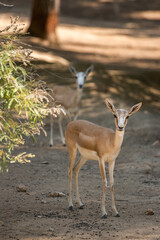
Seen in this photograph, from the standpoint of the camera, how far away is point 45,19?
63.9 feet

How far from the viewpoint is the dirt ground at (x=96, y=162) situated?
23.1ft

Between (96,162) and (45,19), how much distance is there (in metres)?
9.92

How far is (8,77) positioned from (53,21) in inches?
553

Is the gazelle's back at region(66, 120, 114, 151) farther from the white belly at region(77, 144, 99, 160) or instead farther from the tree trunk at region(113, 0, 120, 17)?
the tree trunk at region(113, 0, 120, 17)

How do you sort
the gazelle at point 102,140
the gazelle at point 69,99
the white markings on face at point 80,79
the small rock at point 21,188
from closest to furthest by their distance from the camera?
the gazelle at point 102,140 → the small rock at point 21,188 → the gazelle at point 69,99 → the white markings on face at point 80,79

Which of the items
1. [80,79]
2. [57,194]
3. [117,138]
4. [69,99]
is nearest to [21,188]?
[57,194]

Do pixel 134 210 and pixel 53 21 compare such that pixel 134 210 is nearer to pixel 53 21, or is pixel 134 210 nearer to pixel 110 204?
pixel 110 204

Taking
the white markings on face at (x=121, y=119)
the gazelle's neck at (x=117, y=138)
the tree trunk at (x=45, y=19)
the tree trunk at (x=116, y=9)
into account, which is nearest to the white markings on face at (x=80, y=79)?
the gazelle's neck at (x=117, y=138)

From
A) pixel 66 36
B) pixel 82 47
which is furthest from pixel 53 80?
pixel 66 36

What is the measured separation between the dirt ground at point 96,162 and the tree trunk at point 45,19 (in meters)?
0.61

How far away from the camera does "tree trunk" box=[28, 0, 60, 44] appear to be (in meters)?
19.3

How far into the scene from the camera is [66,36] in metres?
23.1

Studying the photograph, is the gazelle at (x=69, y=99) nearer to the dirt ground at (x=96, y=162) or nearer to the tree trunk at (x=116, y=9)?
the dirt ground at (x=96, y=162)

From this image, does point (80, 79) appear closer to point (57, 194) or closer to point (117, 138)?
point (57, 194)
